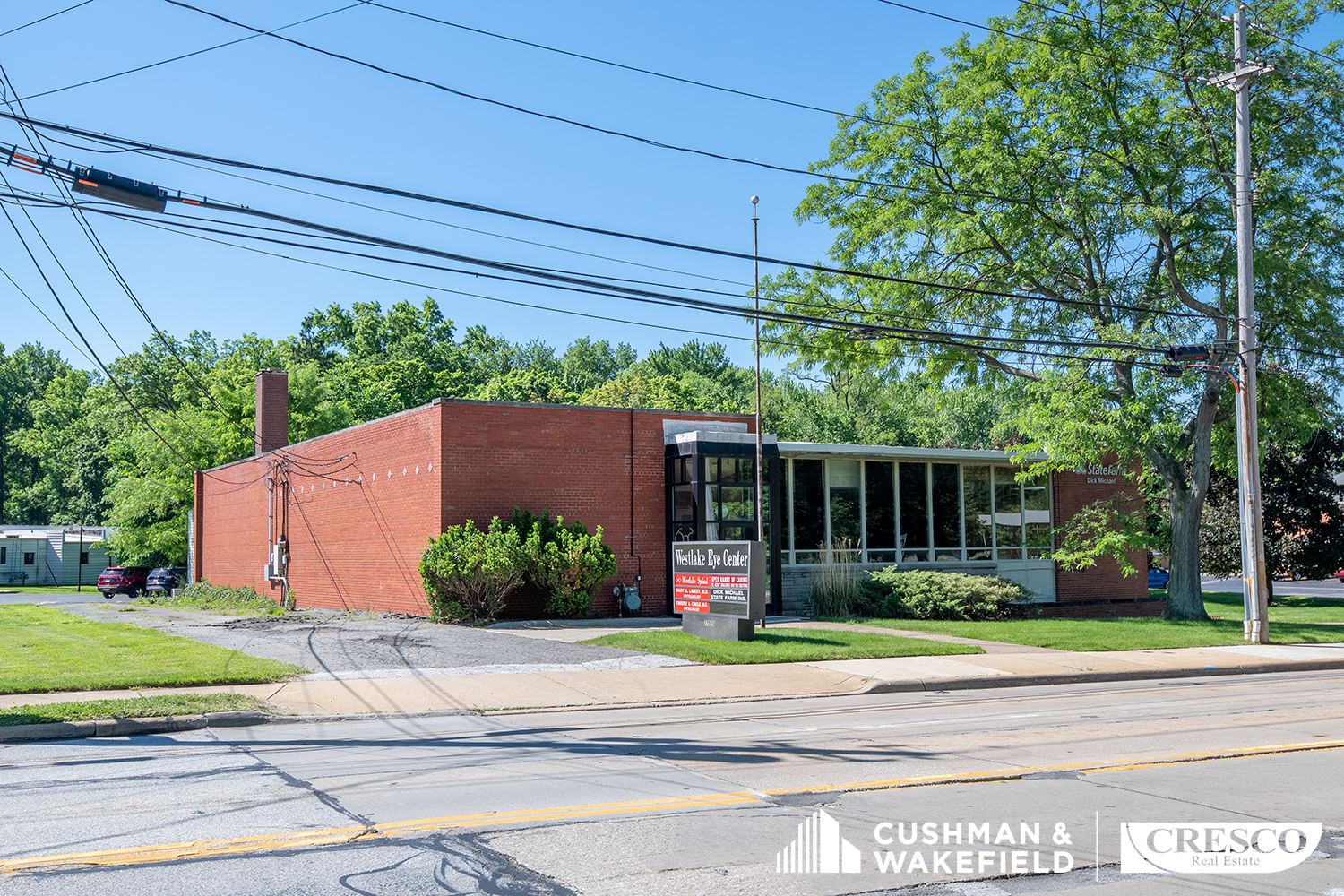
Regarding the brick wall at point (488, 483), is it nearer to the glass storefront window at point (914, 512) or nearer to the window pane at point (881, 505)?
the window pane at point (881, 505)

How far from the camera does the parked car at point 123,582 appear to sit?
48250mm

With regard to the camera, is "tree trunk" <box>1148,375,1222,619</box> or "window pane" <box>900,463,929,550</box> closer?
"tree trunk" <box>1148,375,1222,619</box>

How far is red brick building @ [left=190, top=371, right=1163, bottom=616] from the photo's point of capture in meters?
23.4

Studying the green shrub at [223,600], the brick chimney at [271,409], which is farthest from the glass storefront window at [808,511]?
the brick chimney at [271,409]

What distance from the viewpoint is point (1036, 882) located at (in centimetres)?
566

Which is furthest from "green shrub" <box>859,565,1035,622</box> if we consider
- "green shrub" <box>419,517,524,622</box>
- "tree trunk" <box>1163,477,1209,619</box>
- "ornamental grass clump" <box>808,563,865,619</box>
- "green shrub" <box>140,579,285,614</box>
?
"green shrub" <box>140,579,285,614</box>

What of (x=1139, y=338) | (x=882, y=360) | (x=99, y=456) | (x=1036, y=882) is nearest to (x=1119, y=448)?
(x=1139, y=338)

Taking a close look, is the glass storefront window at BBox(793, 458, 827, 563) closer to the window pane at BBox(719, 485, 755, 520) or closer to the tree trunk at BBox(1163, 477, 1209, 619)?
the window pane at BBox(719, 485, 755, 520)

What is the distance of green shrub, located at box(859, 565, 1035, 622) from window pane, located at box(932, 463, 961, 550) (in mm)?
2913

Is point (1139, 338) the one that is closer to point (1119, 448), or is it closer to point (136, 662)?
point (1119, 448)

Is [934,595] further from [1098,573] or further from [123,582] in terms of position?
[123,582]

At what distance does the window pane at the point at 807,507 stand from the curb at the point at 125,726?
54.5ft

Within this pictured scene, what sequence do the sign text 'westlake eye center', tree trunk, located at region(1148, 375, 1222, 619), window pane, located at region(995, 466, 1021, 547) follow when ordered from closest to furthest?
the sign text 'westlake eye center', tree trunk, located at region(1148, 375, 1222, 619), window pane, located at region(995, 466, 1021, 547)

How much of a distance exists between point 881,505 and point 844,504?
1222 millimetres
